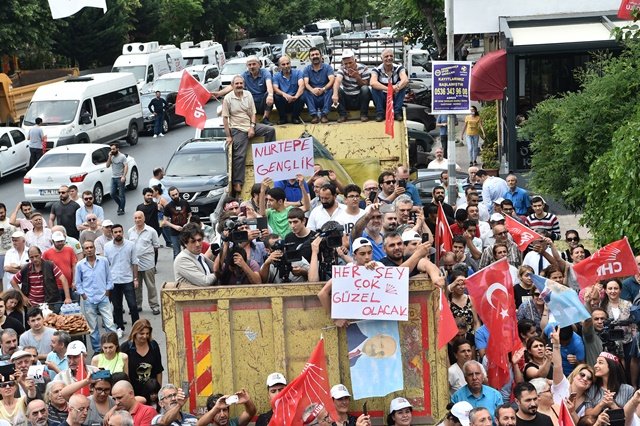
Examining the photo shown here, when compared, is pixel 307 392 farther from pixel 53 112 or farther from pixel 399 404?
pixel 53 112

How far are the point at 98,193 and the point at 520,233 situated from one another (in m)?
14.9

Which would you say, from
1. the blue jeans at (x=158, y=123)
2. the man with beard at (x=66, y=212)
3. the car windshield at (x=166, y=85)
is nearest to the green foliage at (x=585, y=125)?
the man with beard at (x=66, y=212)

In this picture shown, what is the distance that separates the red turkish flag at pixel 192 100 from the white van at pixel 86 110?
1414 cm

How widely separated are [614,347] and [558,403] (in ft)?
3.50

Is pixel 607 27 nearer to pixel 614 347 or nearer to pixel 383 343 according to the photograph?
pixel 614 347

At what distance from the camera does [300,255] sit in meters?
10.7

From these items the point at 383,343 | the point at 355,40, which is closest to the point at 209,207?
the point at 383,343

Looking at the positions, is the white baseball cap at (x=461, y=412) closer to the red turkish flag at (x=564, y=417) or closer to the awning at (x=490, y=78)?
the red turkish flag at (x=564, y=417)

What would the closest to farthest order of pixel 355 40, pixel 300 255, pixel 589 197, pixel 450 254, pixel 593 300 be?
pixel 300 255 < pixel 593 300 < pixel 450 254 < pixel 589 197 < pixel 355 40

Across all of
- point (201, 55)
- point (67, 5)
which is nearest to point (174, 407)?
point (67, 5)

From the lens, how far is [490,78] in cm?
2703

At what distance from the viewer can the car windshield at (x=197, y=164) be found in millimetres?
25453

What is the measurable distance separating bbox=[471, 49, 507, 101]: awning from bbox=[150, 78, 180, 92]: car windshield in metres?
15.5

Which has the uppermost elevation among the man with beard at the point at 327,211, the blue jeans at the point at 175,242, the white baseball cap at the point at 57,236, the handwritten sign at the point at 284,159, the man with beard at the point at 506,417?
the handwritten sign at the point at 284,159
